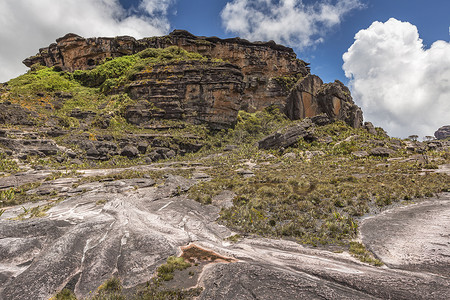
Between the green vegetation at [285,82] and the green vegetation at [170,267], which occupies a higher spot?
the green vegetation at [285,82]

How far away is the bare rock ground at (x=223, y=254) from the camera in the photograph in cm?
636

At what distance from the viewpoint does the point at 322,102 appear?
52.5 m

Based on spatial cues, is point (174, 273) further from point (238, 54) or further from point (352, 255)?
point (238, 54)

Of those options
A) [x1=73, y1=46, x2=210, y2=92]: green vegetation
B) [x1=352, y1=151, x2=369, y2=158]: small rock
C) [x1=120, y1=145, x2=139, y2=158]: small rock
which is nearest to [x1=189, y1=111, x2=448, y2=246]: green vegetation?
[x1=352, y1=151, x2=369, y2=158]: small rock

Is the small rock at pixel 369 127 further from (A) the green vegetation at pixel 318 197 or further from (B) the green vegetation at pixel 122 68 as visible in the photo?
(B) the green vegetation at pixel 122 68

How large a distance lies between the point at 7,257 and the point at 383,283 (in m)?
13.7

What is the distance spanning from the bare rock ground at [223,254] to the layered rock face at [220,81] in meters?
43.3

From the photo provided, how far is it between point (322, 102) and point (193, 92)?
111 feet

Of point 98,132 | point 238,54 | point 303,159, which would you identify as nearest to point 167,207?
point 303,159

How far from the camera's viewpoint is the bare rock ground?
250 inches

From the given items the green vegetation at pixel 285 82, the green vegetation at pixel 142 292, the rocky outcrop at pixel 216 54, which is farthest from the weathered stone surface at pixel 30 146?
the green vegetation at pixel 285 82

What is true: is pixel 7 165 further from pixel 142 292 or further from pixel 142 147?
pixel 142 292

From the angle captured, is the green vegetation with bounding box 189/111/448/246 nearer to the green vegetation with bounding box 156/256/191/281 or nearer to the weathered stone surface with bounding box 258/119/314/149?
the green vegetation with bounding box 156/256/191/281

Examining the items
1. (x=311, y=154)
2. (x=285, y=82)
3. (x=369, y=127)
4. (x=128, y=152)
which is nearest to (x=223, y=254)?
(x=311, y=154)
